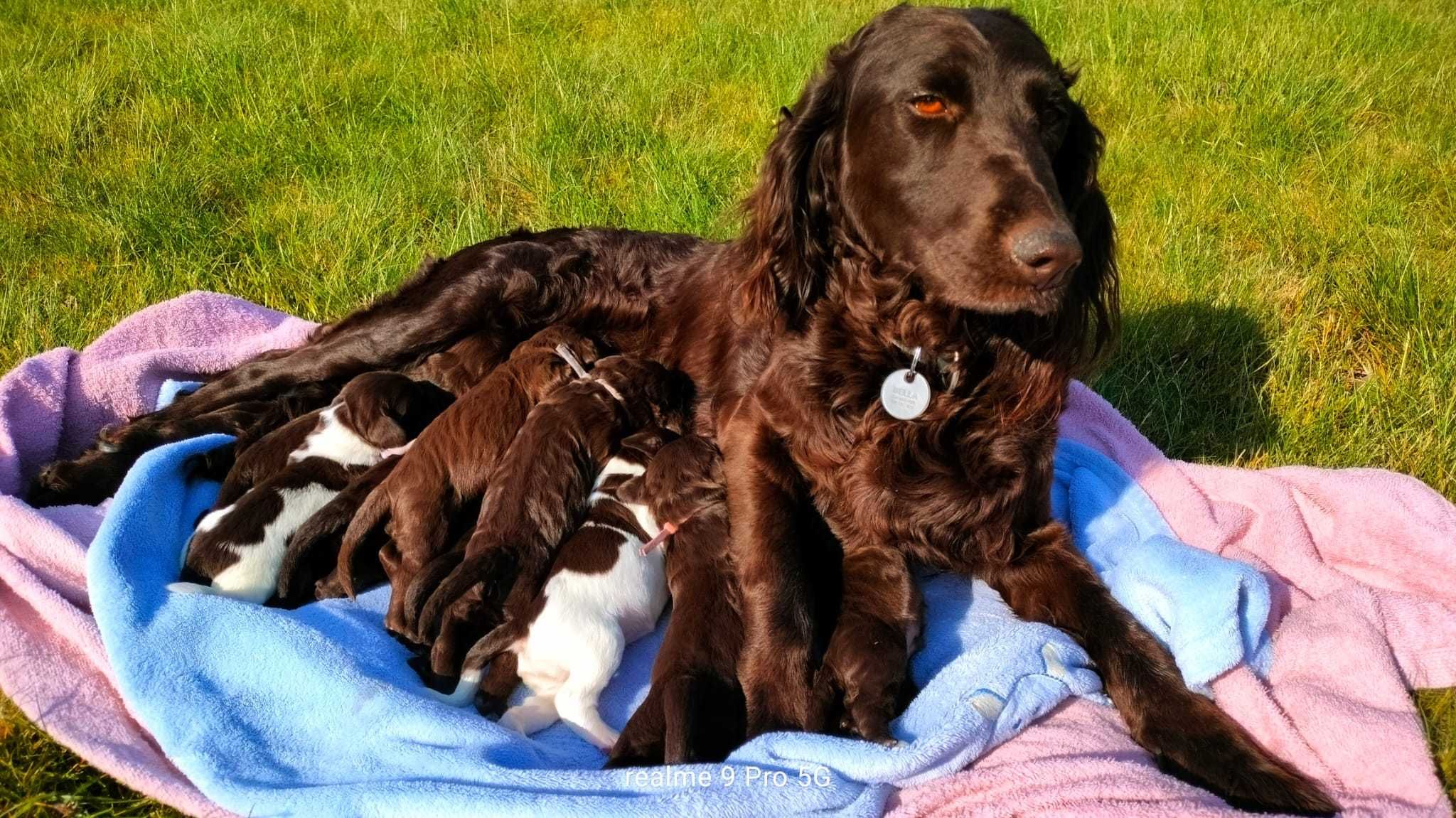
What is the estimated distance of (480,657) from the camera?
2049 mm

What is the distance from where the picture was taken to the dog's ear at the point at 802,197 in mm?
2363

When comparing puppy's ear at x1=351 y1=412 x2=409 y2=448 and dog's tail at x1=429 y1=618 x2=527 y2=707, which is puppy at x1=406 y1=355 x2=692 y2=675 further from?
puppy's ear at x1=351 y1=412 x2=409 y2=448

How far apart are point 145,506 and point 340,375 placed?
0.88 m

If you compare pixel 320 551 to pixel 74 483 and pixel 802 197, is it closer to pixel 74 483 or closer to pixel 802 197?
pixel 74 483

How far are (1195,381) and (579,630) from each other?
2.39m

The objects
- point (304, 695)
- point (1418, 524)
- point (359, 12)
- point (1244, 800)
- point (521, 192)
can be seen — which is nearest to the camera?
point (1244, 800)

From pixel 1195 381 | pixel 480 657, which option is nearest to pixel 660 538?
pixel 480 657

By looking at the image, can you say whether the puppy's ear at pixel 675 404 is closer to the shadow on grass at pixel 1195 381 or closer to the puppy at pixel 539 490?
the puppy at pixel 539 490

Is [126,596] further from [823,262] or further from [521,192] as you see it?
[521,192]

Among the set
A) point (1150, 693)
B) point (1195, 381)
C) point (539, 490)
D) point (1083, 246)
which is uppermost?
point (1083, 246)

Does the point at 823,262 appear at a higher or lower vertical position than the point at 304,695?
higher

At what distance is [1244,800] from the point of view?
5.98 feet

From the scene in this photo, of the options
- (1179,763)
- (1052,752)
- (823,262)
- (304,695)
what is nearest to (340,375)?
(304,695)

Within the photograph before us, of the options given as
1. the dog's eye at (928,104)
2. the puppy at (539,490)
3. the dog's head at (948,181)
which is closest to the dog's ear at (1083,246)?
the dog's head at (948,181)
